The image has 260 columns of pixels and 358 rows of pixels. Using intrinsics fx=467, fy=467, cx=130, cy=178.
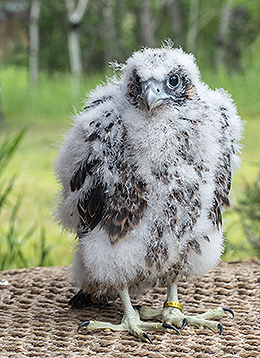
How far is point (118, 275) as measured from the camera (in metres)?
1.81

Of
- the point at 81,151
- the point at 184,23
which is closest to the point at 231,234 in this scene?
the point at 81,151

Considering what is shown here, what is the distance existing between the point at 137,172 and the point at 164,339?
0.68m

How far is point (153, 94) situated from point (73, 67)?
28.4ft

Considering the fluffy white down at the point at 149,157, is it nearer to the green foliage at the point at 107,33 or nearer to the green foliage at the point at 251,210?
the green foliage at the point at 251,210

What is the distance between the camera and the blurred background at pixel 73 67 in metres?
5.09

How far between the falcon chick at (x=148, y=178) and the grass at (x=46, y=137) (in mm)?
1743

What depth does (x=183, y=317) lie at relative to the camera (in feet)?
6.49

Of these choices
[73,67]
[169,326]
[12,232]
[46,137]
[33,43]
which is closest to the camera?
[169,326]

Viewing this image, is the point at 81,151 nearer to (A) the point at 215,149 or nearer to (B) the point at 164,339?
(A) the point at 215,149

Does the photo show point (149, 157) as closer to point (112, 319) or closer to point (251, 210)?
point (112, 319)

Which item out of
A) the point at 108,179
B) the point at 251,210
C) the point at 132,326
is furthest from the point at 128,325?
the point at 251,210

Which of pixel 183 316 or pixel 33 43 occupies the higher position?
pixel 33 43

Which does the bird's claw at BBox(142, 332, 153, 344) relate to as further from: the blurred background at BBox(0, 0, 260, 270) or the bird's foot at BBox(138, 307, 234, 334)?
the blurred background at BBox(0, 0, 260, 270)

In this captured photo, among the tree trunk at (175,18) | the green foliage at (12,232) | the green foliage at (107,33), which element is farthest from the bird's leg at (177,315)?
the tree trunk at (175,18)
